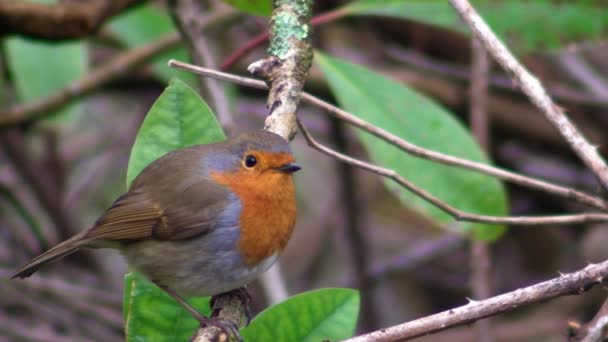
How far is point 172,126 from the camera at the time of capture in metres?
2.52

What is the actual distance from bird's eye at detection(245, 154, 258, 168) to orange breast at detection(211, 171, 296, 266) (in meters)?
0.03

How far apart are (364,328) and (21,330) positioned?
6.08ft

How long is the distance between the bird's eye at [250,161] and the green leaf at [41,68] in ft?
6.11

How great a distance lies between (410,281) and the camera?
594 cm

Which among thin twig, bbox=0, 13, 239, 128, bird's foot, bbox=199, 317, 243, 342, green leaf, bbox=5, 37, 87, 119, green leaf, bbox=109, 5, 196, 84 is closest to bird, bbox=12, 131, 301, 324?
bird's foot, bbox=199, 317, 243, 342

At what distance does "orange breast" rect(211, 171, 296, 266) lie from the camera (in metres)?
2.76

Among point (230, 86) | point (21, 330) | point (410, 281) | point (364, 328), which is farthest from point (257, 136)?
point (410, 281)

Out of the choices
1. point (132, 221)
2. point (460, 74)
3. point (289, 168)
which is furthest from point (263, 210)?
point (460, 74)

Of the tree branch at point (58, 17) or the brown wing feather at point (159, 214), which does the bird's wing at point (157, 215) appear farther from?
the tree branch at point (58, 17)

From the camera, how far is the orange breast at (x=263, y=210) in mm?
2755

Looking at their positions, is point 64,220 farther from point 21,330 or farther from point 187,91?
point 187,91

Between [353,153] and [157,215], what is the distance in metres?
2.81

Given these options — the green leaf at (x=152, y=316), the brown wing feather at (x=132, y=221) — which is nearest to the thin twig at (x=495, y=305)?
the green leaf at (x=152, y=316)

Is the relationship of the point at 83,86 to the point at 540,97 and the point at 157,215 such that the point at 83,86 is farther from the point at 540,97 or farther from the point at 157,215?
the point at 540,97
